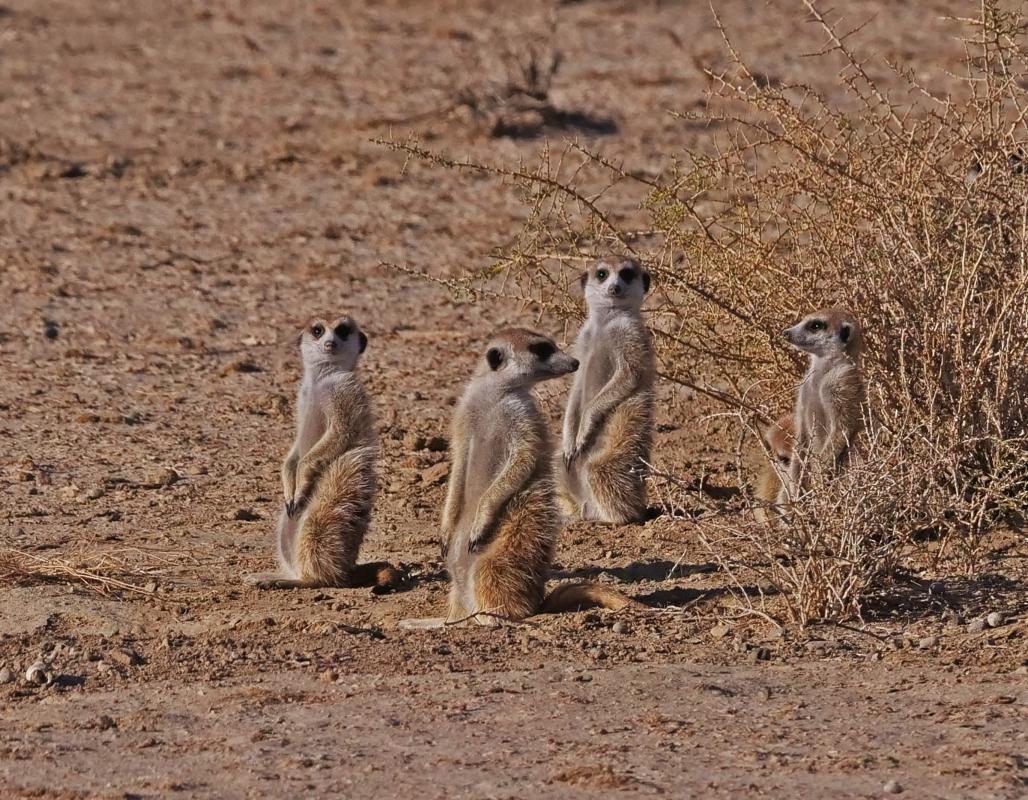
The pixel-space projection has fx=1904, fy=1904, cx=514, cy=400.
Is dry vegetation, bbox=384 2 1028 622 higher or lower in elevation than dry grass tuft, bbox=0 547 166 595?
higher

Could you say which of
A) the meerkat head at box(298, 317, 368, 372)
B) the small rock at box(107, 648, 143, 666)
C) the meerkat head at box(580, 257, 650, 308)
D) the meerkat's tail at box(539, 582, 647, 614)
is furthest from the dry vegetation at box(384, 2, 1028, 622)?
the small rock at box(107, 648, 143, 666)

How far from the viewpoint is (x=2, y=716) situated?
4.78 metres

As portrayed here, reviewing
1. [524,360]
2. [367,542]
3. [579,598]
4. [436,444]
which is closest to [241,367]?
[436,444]

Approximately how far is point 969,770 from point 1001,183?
2.71 meters

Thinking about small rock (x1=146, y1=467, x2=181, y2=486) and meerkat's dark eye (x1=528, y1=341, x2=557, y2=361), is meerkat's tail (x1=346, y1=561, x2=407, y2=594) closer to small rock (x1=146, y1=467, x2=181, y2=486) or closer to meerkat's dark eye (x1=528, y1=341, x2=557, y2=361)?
meerkat's dark eye (x1=528, y1=341, x2=557, y2=361)

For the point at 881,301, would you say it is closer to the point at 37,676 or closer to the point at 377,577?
the point at 377,577

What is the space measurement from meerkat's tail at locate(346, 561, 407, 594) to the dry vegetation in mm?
981

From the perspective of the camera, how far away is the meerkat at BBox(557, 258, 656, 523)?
22.4 feet

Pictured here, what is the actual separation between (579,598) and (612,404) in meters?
1.51

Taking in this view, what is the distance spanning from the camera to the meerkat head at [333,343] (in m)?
6.28

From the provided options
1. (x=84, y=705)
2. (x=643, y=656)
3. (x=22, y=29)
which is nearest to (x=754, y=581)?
(x=643, y=656)

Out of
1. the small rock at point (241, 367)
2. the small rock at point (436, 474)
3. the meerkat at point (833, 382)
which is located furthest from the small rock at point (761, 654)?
the small rock at point (241, 367)

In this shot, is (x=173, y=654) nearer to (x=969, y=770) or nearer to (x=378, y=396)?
(x=969, y=770)

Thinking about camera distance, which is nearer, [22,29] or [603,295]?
[603,295]
